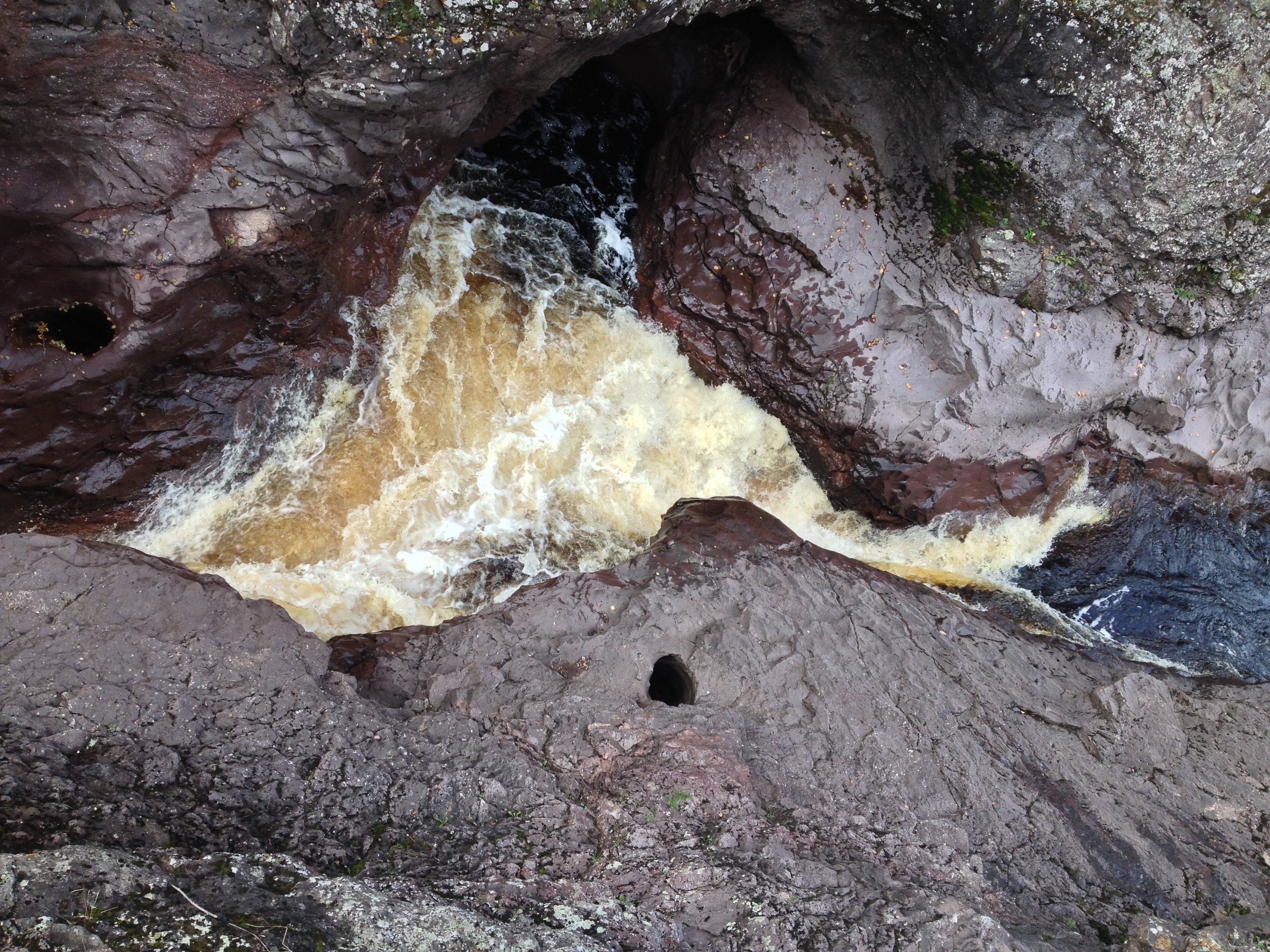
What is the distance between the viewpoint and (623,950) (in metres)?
3.07

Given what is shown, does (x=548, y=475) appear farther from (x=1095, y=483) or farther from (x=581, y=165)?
(x=1095, y=483)

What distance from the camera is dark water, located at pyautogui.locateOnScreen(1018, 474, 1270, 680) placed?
6.51 meters

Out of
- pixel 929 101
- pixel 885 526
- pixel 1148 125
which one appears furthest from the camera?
pixel 885 526

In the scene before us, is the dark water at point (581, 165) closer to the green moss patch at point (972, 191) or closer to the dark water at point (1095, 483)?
the dark water at point (1095, 483)

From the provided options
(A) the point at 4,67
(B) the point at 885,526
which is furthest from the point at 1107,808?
(A) the point at 4,67

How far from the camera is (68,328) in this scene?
5156 millimetres

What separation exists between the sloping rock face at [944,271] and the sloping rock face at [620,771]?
5.43 ft

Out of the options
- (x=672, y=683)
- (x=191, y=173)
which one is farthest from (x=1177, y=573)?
(x=191, y=173)

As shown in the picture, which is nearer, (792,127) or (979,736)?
(979,736)

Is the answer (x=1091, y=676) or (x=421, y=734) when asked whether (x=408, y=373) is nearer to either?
(x=421, y=734)

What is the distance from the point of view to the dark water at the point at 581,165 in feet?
24.2

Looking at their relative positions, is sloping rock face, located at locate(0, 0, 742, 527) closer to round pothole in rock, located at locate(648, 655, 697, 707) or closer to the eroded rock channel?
the eroded rock channel

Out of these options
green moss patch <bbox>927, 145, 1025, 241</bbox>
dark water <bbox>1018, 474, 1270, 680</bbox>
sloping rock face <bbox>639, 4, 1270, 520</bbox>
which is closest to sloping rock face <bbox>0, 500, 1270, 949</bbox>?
dark water <bbox>1018, 474, 1270, 680</bbox>

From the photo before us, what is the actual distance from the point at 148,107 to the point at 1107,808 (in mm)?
6544
